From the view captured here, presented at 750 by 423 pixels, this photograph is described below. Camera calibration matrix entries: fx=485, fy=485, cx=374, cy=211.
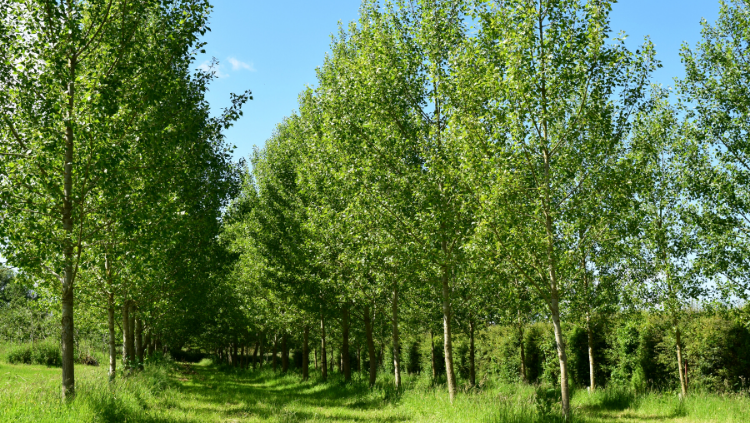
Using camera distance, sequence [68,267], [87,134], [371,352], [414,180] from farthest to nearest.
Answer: [371,352], [414,180], [68,267], [87,134]

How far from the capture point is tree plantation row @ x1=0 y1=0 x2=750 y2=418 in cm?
950

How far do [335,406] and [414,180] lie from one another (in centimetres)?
823

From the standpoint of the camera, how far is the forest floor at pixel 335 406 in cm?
955

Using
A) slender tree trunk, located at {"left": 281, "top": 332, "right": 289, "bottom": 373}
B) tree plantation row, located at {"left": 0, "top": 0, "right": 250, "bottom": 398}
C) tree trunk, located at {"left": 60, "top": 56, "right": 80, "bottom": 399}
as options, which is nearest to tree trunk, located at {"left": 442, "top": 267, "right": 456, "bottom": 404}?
tree plantation row, located at {"left": 0, "top": 0, "right": 250, "bottom": 398}

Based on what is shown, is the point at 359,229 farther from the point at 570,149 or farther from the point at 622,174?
the point at 622,174

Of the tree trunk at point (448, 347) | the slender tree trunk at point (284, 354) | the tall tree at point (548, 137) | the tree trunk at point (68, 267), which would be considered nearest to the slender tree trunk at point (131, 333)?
A: the tree trunk at point (68, 267)

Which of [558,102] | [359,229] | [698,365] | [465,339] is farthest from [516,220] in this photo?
[465,339]

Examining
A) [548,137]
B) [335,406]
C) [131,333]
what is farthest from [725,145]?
[131,333]

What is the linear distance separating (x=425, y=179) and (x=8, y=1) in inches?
389

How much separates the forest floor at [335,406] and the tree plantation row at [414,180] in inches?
36.2

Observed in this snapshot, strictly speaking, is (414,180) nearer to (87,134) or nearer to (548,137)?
(548,137)

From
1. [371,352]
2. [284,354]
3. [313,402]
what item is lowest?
[284,354]

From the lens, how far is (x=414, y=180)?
13984 mm

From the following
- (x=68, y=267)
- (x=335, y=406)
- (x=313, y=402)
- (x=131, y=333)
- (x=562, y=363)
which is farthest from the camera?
(x=131, y=333)
